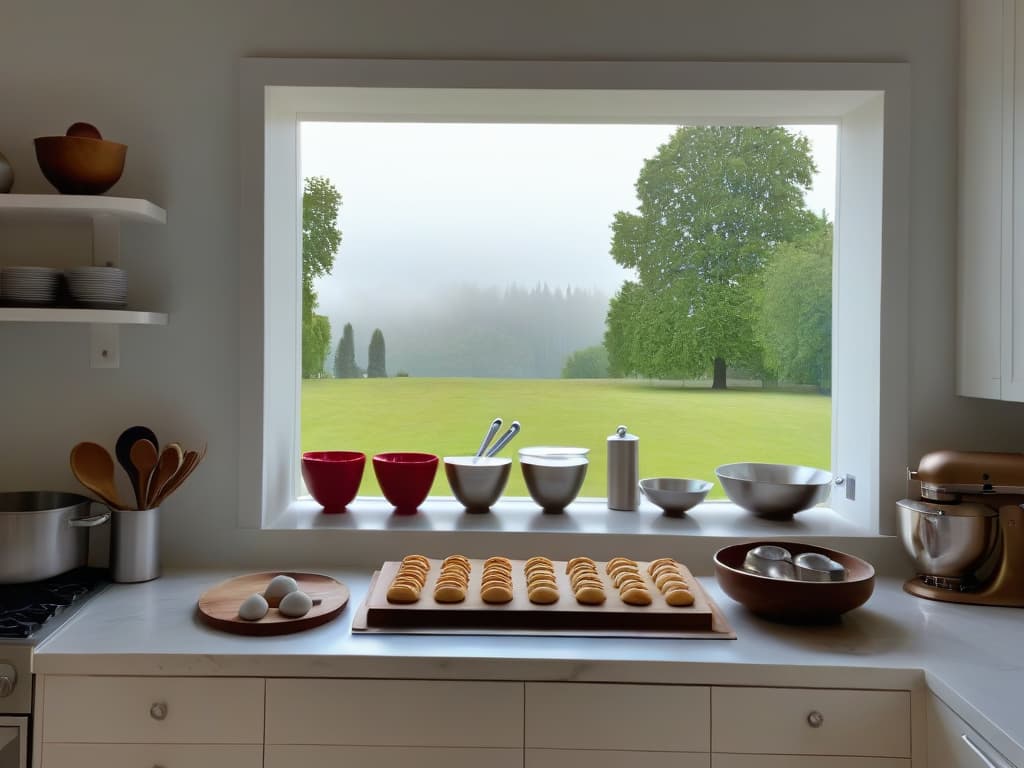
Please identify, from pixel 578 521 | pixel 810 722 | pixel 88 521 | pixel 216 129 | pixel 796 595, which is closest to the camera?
pixel 810 722

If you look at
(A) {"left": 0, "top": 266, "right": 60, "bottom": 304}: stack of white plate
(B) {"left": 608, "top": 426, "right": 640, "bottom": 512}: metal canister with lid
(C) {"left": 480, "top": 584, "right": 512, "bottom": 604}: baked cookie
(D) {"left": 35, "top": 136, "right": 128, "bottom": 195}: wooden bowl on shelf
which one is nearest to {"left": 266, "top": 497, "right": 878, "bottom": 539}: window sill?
(B) {"left": 608, "top": 426, "right": 640, "bottom": 512}: metal canister with lid

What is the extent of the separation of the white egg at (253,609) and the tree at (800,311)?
160cm

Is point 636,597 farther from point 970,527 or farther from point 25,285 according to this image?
point 25,285

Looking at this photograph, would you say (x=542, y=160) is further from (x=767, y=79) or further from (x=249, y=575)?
(x=249, y=575)

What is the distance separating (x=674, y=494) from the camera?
212 centimetres

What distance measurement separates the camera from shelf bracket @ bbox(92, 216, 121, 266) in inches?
77.8

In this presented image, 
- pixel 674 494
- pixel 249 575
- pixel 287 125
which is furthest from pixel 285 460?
pixel 674 494

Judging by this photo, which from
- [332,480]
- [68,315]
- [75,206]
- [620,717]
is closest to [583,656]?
Answer: [620,717]

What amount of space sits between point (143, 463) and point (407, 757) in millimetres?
962

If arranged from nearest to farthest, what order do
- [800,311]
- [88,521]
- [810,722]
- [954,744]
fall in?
[954,744], [810,722], [88,521], [800,311]

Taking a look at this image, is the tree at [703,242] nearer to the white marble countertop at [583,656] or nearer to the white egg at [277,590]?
the white marble countertop at [583,656]

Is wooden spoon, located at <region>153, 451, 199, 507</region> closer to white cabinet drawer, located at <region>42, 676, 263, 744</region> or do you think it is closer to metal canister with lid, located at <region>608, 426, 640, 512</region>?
white cabinet drawer, located at <region>42, 676, 263, 744</region>

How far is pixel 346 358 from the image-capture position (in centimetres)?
237

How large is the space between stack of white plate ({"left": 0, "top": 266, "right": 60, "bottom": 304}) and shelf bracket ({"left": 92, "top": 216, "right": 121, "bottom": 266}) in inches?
6.4
